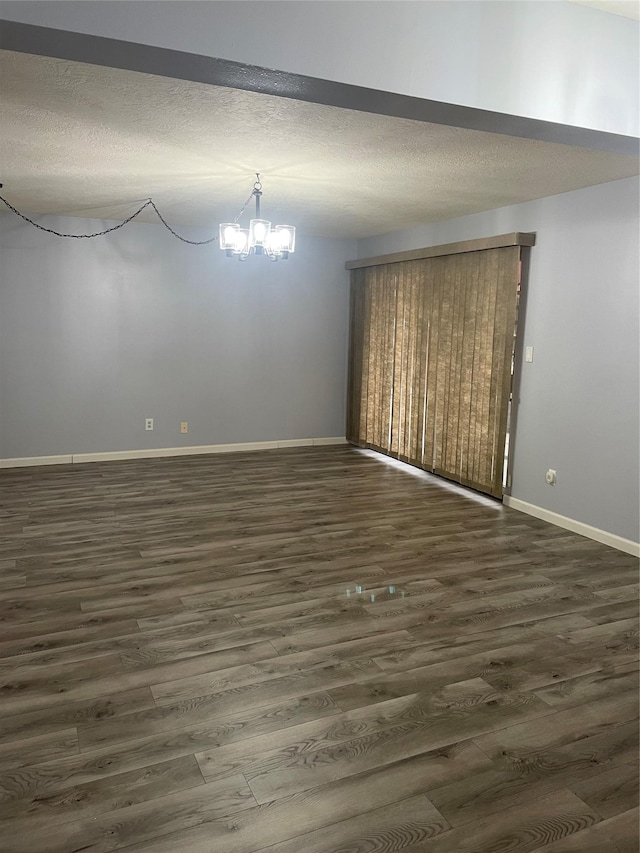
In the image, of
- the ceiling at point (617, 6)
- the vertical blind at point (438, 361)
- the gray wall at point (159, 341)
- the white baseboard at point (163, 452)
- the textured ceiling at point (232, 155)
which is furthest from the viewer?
the white baseboard at point (163, 452)

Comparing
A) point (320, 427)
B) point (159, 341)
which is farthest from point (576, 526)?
point (159, 341)

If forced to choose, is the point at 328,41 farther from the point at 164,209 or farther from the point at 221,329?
the point at 221,329

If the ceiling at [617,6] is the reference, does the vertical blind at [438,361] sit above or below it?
below

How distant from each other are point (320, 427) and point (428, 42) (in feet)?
17.1

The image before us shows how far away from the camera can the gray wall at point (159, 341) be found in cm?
593

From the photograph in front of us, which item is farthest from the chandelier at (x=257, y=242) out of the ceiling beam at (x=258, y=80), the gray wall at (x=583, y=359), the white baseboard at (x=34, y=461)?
the white baseboard at (x=34, y=461)

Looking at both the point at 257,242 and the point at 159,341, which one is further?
the point at 159,341

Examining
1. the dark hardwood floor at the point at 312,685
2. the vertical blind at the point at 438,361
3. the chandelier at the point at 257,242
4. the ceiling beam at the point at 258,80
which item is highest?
the ceiling beam at the point at 258,80

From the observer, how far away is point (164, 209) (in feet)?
17.7

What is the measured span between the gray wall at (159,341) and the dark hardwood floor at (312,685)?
1.78 m

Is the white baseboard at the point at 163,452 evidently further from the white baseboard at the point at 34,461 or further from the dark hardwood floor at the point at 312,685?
the dark hardwood floor at the point at 312,685

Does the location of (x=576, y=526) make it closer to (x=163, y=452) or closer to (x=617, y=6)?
(x=617, y=6)

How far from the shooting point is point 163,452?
6547 millimetres

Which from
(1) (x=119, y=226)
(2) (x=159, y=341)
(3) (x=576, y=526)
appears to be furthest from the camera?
(2) (x=159, y=341)
